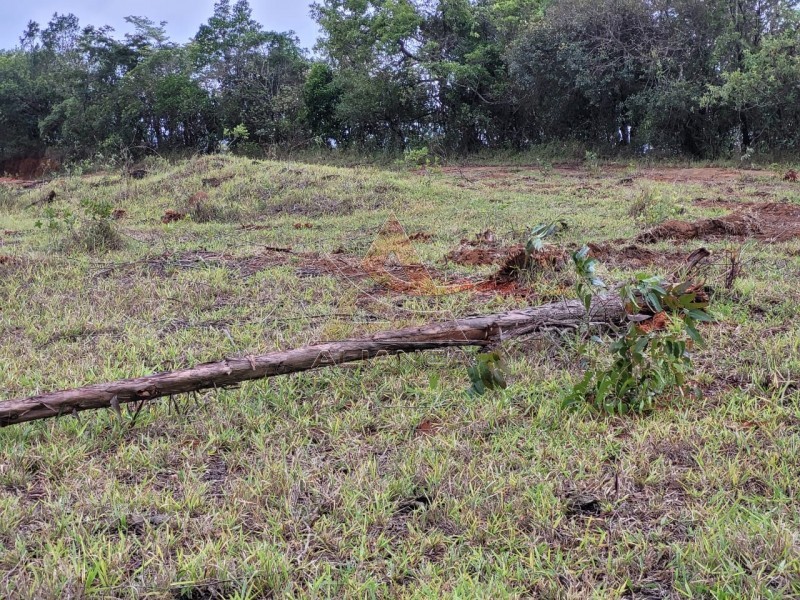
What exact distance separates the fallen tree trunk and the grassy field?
11 cm

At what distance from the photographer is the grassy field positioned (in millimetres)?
1411

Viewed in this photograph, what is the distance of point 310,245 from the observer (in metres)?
6.10

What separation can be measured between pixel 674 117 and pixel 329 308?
13.7 metres

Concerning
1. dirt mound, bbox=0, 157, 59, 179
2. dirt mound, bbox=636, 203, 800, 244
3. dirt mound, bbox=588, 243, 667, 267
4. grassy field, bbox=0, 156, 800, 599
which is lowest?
grassy field, bbox=0, 156, 800, 599

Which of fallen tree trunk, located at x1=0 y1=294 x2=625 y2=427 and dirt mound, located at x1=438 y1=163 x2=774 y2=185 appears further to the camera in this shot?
dirt mound, located at x1=438 y1=163 x2=774 y2=185

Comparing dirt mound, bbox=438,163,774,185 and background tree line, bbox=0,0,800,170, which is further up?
background tree line, bbox=0,0,800,170

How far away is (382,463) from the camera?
1.94m

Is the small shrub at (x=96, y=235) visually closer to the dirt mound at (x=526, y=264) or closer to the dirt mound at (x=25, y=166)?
the dirt mound at (x=526, y=264)

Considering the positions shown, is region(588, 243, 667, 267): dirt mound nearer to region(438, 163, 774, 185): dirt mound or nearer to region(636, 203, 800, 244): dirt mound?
region(636, 203, 800, 244): dirt mound

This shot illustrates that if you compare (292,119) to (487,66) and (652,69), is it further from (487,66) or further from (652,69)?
(652,69)

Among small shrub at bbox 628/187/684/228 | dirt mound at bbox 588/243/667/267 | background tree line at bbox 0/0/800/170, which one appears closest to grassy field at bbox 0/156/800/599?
dirt mound at bbox 588/243/667/267

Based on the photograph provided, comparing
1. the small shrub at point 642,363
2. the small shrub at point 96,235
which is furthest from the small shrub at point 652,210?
the small shrub at point 96,235

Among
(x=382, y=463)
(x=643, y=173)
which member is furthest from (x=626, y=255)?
(x=643, y=173)

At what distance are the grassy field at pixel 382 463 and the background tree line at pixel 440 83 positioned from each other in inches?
381
